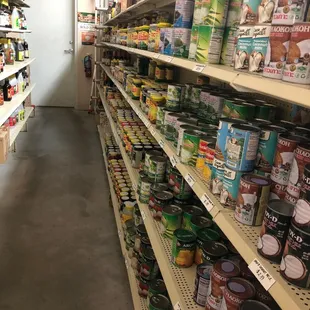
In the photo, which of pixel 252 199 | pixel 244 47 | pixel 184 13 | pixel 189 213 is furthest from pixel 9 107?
pixel 252 199

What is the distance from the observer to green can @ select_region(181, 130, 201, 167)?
1.41 m

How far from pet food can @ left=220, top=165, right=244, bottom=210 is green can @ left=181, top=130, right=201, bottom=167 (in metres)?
0.36

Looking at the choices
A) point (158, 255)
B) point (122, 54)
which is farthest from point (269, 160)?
point (122, 54)

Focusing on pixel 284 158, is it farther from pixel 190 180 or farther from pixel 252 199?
pixel 190 180

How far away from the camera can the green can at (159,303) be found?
170 cm

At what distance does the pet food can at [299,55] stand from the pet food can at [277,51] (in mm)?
40

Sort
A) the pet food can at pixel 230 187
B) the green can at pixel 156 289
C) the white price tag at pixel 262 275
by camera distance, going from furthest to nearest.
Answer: the green can at pixel 156 289 < the pet food can at pixel 230 187 < the white price tag at pixel 262 275

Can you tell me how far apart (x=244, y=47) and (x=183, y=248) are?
89 cm

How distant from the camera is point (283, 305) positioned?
0.71m

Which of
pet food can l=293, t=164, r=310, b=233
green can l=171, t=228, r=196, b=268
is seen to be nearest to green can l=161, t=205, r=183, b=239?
green can l=171, t=228, r=196, b=268

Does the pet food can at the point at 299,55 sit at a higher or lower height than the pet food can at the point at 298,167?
higher

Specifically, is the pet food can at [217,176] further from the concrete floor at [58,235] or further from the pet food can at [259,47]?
the concrete floor at [58,235]

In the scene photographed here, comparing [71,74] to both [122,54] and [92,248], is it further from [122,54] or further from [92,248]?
[92,248]

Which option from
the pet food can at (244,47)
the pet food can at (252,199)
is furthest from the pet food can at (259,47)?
the pet food can at (252,199)
